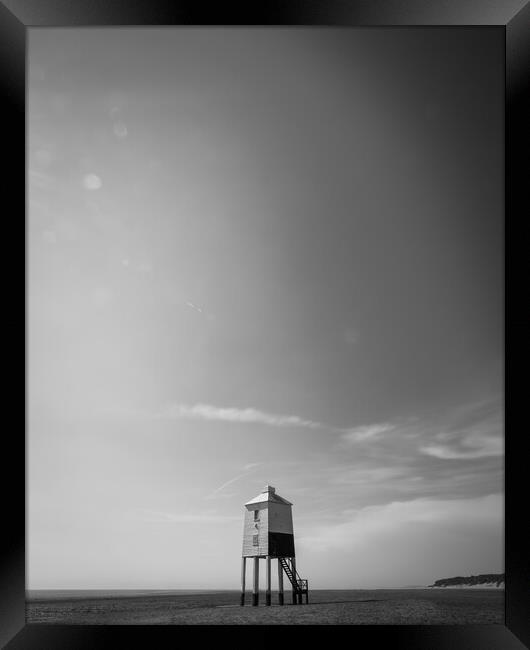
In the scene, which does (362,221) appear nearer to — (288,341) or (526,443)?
(288,341)

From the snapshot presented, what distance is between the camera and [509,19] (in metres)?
2.65

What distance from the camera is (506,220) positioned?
8.80ft

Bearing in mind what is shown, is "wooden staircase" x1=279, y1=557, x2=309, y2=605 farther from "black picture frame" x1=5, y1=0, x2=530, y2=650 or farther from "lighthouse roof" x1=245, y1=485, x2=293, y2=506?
"black picture frame" x1=5, y1=0, x2=530, y2=650

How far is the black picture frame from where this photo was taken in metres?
2.53

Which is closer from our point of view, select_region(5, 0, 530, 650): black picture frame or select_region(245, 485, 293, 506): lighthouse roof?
select_region(5, 0, 530, 650): black picture frame

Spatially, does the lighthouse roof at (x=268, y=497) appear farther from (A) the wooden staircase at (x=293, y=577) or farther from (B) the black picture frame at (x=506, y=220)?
(B) the black picture frame at (x=506, y=220)

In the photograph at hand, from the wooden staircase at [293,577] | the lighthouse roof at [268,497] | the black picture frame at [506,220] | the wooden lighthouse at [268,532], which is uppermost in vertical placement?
the black picture frame at [506,220]

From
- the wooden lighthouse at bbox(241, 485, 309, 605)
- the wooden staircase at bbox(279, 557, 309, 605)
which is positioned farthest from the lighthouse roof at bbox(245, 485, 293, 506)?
the wooden staircase at bbox(279, 557, 309, 605)

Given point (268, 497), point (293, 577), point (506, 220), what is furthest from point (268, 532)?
point (506, 220)

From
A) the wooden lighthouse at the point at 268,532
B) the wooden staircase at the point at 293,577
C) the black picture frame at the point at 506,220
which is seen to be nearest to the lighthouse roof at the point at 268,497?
the wooden lighthouse at the point at 268,532

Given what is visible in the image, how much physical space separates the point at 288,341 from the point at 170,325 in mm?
3141

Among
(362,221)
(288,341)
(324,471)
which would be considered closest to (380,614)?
(288,341)

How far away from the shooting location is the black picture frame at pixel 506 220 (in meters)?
2.53

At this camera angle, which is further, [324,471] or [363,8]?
[324,471]
